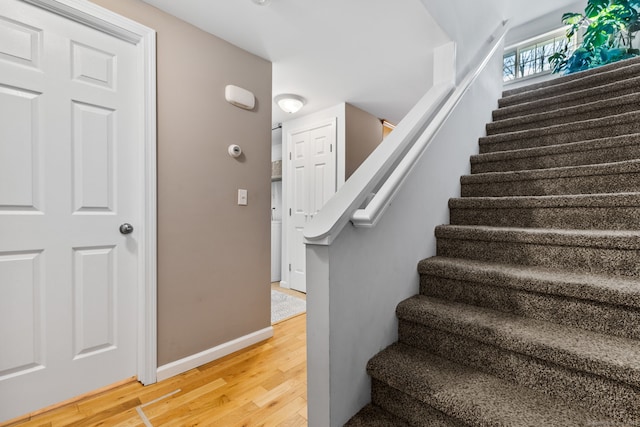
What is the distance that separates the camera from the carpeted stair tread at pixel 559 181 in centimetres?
139

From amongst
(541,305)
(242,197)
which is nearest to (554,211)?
(541,305)

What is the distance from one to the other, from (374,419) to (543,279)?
84cm

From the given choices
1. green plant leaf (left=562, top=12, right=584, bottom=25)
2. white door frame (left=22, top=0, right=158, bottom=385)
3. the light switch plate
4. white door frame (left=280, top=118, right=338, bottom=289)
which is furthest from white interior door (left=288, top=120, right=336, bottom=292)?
green plant leaf (left=562, top=12, right=584, bottom=25)

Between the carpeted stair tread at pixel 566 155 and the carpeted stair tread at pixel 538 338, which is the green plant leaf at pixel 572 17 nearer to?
the carpeted stair tread at pixel 566 155

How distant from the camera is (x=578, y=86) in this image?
2.31 meters

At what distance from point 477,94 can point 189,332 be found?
272 cm

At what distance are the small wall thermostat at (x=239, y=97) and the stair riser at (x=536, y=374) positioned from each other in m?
1.79

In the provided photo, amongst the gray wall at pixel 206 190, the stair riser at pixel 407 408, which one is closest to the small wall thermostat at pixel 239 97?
the gray wall at pixel 206 190

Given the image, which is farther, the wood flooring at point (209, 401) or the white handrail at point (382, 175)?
the wood flooring at point (209, 401)

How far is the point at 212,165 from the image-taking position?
194 centimetres

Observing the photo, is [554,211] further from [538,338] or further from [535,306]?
[538,338]

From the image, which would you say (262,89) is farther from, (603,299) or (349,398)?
(603,299)

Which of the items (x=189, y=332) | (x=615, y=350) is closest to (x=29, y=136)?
(x=189, y=332)

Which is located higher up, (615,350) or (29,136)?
(29,136)
